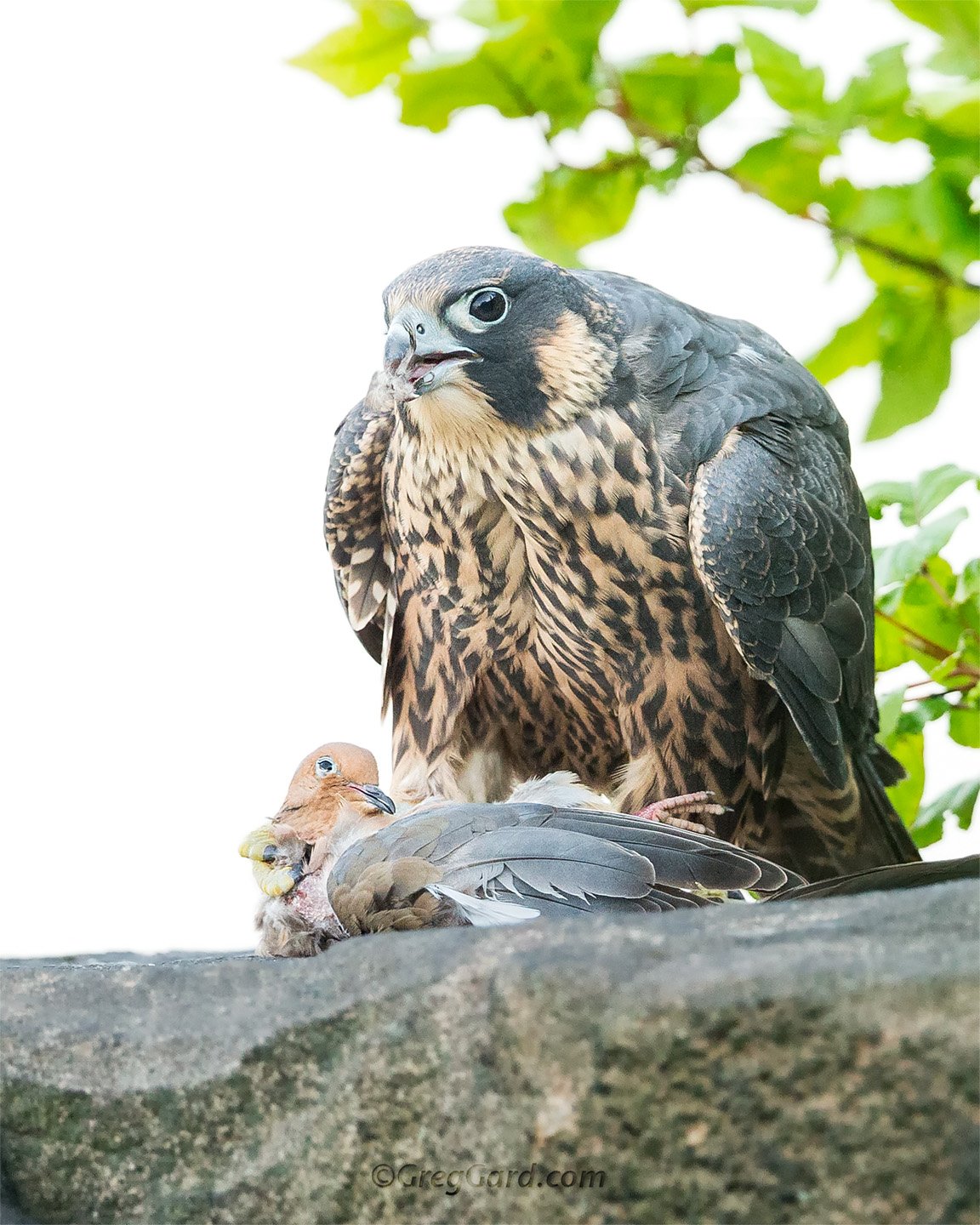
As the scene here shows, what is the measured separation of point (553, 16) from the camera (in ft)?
10.6

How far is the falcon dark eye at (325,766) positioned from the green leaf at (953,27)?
6.74 feet

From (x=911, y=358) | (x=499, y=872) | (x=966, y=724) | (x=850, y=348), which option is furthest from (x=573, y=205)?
(x=499, y=872)

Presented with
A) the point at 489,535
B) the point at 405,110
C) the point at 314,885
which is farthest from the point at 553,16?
the point at 314,885

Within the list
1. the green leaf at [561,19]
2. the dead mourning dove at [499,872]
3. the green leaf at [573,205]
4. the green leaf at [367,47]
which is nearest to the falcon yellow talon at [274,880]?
the dead mourning dove at [499,872]

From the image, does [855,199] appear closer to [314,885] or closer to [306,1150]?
[314,885]

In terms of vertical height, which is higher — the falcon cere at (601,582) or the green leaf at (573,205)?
the green leaf at (573,205)

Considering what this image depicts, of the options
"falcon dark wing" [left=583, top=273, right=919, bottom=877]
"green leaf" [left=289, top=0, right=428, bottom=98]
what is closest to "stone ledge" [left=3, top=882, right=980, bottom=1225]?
"falcon dark wing" [left=583, top=273, right=919, bottom=877]

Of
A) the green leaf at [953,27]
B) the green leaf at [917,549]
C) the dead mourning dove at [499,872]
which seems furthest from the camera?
the green leaf at [953,27]

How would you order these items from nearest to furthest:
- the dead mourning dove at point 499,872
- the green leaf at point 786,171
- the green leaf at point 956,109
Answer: the dead mourning dove at point 499,872 → the green leaf at point 956,109 → the green leaf at point 786,171

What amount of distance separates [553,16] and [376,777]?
71.9 inches

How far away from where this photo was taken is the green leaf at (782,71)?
3.15 metres

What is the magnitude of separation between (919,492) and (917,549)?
0.19 meters

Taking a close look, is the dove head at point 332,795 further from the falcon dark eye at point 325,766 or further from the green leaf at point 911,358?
the green leaf at point 911,358

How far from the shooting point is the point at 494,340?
2.42 metres
